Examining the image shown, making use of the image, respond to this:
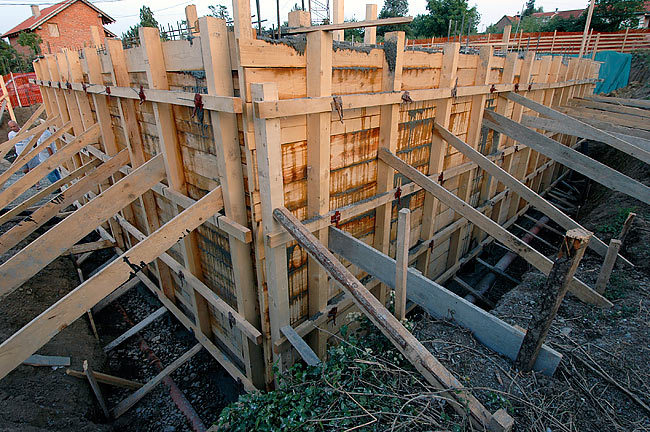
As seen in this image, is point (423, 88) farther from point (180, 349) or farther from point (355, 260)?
point (180, 349)

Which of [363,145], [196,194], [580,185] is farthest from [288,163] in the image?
[580,185]

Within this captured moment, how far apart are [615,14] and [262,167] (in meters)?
35.1

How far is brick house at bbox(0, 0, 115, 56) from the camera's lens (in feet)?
87.2

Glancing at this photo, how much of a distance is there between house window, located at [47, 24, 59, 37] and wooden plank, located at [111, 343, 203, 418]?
34.9 metres

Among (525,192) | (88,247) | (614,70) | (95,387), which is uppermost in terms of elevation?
(614,70)

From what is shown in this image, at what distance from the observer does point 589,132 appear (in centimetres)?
509

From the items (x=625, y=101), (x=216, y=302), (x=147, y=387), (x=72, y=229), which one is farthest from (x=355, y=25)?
(x=625, y=101)

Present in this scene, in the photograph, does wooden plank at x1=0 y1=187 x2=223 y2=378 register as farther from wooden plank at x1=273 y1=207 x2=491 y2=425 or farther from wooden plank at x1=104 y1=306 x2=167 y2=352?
wooden plank at x1=104 y1=306 x2=167 y2=352

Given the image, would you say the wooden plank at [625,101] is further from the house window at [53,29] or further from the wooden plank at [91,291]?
the house window at [53,29]

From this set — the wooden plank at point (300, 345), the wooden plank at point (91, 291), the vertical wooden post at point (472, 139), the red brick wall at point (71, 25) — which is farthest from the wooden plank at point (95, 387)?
the red brick wall at point (71, 25)

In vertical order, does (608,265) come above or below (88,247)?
above

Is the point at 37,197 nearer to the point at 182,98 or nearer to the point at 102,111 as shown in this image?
the point at 102,111

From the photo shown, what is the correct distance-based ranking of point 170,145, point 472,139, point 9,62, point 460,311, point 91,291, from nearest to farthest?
1. point 91,291
2. point 460,311
3. point 170,145
4. point 472,139
5. point 9,62

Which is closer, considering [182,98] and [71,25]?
[182,98]
